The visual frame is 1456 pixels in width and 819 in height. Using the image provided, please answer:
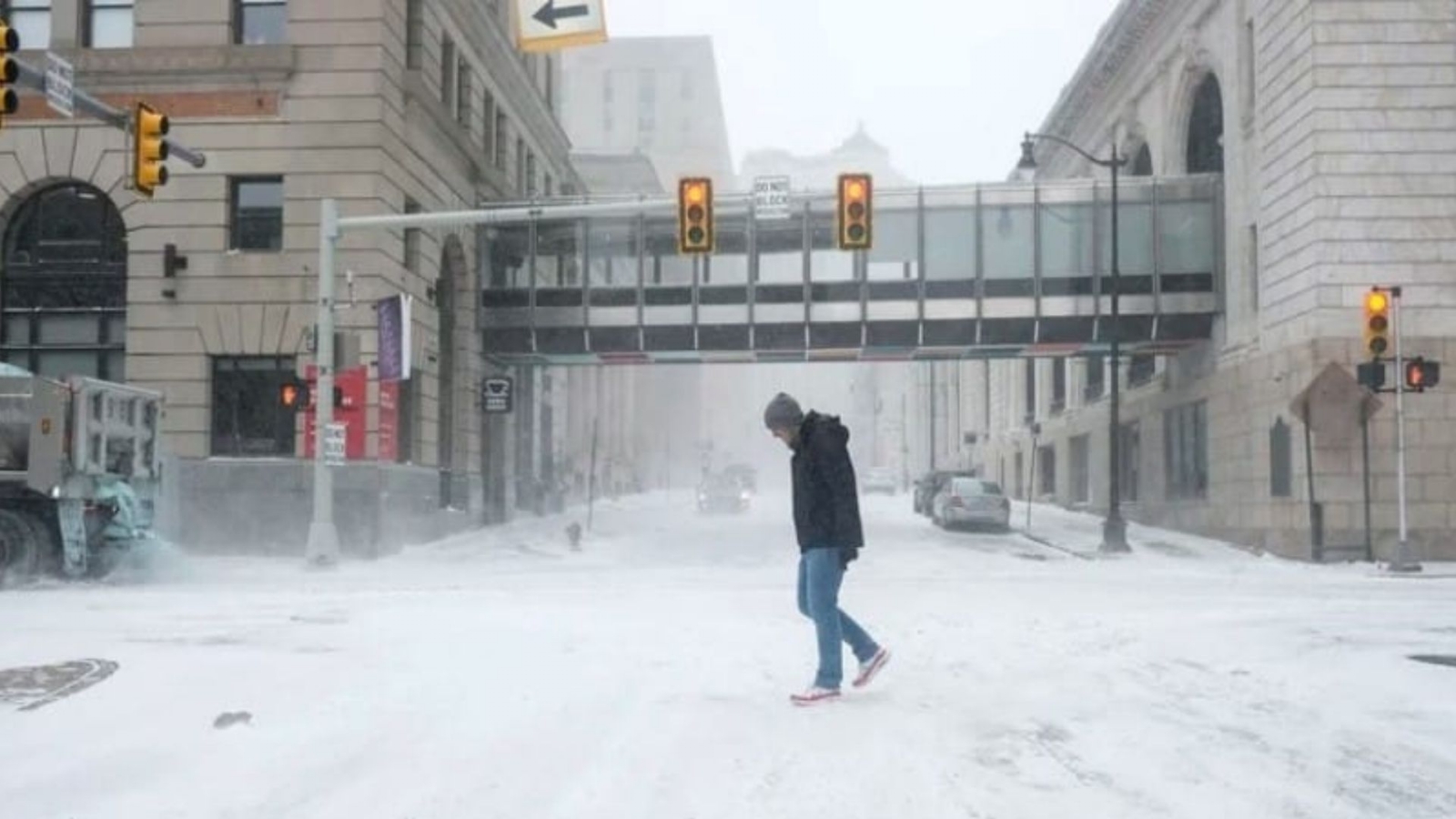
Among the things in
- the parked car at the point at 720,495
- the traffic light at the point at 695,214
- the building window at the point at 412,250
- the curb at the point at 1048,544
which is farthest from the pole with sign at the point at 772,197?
the parked car at the point at 720,495

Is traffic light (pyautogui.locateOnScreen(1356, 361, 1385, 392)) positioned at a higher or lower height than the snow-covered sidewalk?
higher

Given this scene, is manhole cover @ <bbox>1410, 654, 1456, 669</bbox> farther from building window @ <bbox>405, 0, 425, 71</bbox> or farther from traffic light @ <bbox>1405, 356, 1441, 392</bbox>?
building window @ <bbox>405, 0, 425, 71</bbox>

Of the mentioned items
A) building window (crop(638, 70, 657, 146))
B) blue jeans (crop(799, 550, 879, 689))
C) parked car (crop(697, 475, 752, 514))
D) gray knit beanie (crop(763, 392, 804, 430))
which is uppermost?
building window (crop(638, 70, 657, 146))

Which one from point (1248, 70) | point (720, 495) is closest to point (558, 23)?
point (1248, 70)

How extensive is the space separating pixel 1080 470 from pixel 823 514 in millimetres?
40242

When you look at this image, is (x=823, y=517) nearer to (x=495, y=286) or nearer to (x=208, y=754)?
(x=208, y=754)

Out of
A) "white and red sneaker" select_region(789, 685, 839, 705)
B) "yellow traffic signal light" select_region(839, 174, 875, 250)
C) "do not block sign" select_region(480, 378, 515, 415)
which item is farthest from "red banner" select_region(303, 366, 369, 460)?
"white and red sneaker" select_region(789, 685, 839, 705)

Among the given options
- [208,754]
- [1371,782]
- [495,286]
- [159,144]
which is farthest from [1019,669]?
[495,286]

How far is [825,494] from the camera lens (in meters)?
7.63

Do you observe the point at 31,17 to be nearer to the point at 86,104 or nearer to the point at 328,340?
the point at 328,340

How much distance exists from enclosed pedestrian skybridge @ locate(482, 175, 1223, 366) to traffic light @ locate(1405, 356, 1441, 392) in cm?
993

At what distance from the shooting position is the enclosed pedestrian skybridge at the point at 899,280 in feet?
107

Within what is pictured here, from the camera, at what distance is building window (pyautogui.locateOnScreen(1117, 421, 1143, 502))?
38.5 meters

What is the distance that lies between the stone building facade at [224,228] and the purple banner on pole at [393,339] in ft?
5.68
